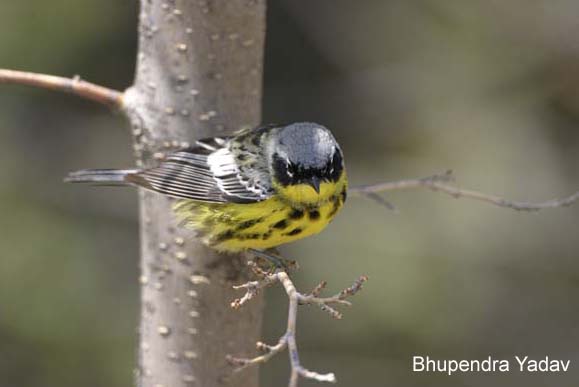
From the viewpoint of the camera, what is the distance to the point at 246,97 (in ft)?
8.47

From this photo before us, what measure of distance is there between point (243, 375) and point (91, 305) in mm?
2558

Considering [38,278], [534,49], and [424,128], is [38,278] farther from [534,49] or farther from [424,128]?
[534,49]

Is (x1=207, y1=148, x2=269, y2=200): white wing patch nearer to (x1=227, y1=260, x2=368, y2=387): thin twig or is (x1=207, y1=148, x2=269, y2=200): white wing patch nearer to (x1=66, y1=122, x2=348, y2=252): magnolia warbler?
(x1=66, y1=122, x2=348, y2=252): magnolia warbler

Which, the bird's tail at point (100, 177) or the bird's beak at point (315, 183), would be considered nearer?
the bird's beak at point (315, 183)

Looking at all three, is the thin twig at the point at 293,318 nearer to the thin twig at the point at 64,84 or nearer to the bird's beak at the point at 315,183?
the bird's beak at the point at 315,183

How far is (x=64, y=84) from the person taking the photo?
2602 millimetres

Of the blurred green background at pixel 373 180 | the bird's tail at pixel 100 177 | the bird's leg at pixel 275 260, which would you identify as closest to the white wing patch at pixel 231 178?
the bird's leg at pixel 275 260

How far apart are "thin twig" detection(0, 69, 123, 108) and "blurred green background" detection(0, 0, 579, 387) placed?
2.37 metres

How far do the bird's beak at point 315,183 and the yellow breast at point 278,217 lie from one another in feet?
0.06

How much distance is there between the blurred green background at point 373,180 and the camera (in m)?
4.86

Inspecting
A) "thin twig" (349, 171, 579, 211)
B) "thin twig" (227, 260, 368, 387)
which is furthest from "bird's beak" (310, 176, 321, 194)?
"thin twig" (227, 260, 368, 387)

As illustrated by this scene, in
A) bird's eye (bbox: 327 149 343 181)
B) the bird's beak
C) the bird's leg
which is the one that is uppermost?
bird's eye (bbox: 327 149 343 181)

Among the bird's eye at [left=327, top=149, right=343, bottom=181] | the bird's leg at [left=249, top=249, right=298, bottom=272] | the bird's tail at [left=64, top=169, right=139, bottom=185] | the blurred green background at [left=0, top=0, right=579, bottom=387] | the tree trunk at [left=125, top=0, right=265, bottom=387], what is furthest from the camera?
the blurred green background at [left=0, top=0, right=579, bottom=387]

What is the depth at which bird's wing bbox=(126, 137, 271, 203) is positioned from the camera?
2.63m
